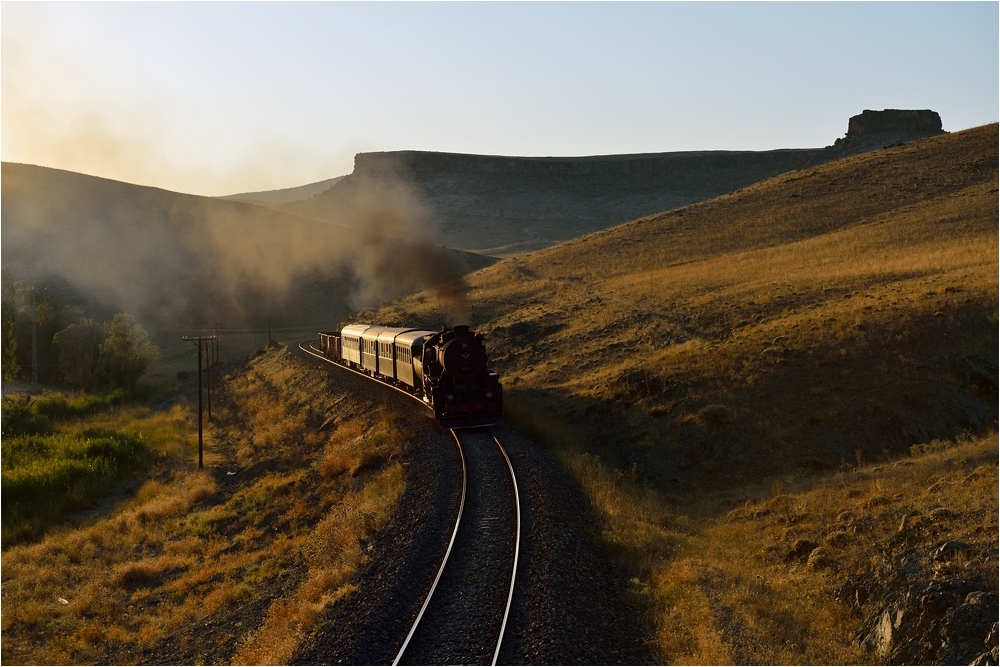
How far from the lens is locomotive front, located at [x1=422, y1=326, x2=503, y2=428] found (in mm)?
29344

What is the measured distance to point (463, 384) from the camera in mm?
29750

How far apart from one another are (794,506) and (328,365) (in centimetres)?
3895

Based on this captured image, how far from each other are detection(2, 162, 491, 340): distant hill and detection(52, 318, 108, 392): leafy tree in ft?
123

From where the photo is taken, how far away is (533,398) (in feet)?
119

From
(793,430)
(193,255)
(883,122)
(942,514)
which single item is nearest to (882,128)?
(883,122)

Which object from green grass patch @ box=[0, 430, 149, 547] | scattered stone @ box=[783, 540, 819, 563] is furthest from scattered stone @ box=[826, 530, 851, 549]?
green grass patch @ box=[0, 430, 149, 547]

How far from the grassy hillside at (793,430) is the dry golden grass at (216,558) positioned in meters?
6.25

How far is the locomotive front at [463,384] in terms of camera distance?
2934 centimetres

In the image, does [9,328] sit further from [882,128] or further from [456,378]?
[882,128]

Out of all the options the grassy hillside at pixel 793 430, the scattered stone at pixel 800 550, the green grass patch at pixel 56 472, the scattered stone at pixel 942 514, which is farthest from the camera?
the green grass patch at pixel 56 472

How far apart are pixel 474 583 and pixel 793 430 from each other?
51.2 ft

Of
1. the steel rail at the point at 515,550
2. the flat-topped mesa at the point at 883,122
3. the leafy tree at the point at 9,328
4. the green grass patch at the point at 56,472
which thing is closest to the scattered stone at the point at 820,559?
the steel rail at the point at 515,550

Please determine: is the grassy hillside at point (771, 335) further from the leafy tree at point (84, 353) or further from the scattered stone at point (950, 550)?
the leafy tree at point (84, 353)

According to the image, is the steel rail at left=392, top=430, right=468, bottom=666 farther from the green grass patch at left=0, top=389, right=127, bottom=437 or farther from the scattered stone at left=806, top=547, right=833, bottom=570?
the green grass patch at left=0, top=389, right=127, bottom=437
